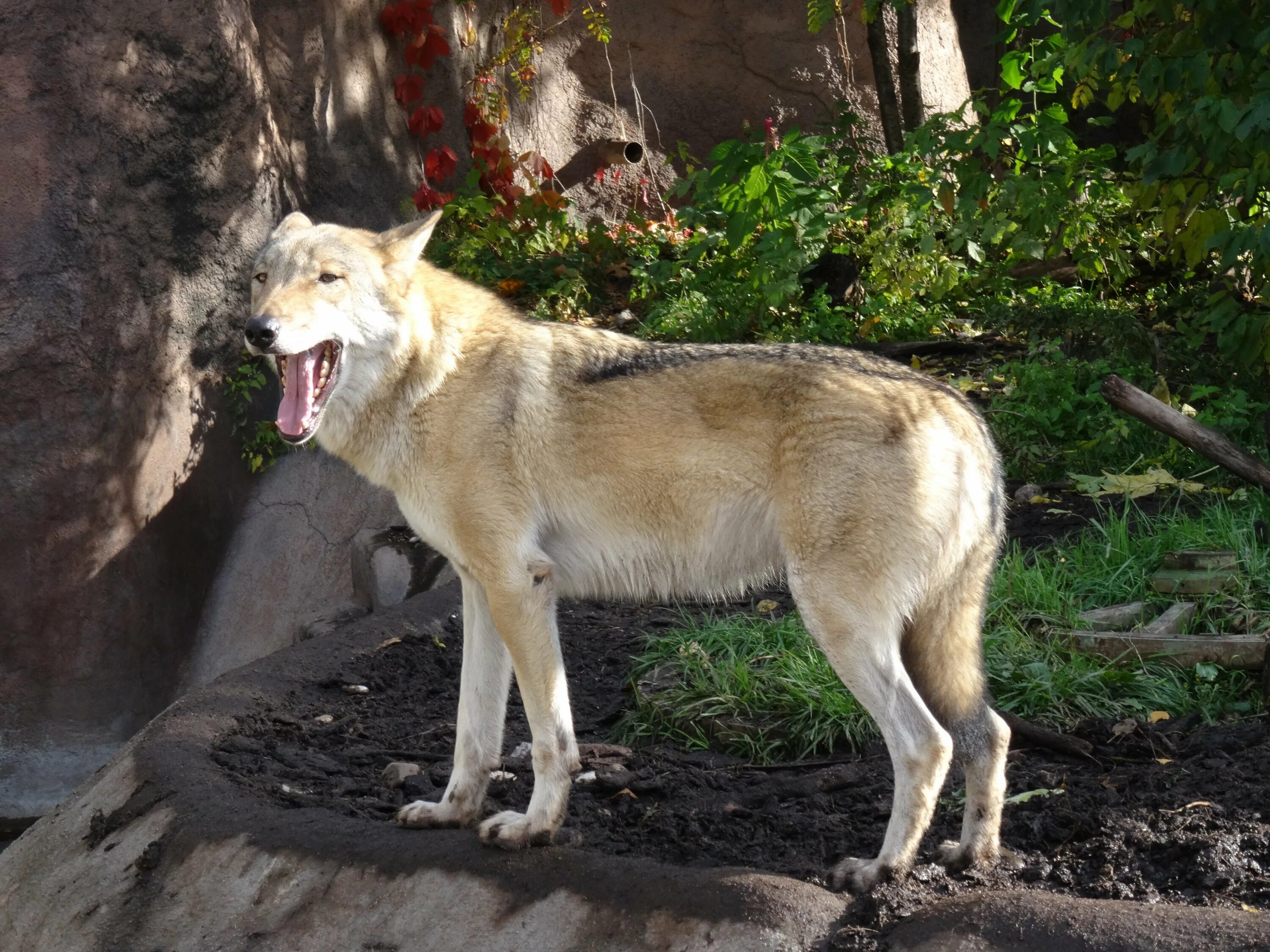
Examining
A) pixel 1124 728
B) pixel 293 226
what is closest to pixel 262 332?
pixel 293 226

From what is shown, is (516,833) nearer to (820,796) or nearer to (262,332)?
(820,796)

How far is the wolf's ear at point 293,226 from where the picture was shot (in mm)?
4324

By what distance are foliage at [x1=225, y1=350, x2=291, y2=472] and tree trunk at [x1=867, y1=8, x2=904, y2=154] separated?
17.4 ft

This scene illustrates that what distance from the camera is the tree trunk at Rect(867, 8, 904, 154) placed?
393 inches

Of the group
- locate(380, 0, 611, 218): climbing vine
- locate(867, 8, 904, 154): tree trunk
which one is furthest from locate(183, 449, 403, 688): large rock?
locate(867, 8, 904, 154): tree trunk

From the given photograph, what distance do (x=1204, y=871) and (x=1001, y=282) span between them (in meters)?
6.71

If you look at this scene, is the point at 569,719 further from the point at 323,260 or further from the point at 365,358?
the point at 323,260

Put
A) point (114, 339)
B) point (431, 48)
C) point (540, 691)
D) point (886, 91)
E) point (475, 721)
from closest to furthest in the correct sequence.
Answer: 1. point (540, 691)
2. point (475, 721)
3. point (114, 339)
4. point (431, 48)
5. point (886, 91)

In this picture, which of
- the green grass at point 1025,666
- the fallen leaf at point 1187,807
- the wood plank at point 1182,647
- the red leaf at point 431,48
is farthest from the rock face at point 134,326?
the fallen leaf at point 1187,807

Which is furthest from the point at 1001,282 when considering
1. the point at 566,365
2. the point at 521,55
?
the point at 566,365

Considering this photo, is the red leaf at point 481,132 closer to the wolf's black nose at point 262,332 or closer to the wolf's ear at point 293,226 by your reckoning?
the wolf's ear at point 293,226

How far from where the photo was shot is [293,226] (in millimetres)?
4422

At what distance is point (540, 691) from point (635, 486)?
27.7 inches

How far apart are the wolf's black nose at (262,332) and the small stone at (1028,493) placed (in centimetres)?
464
